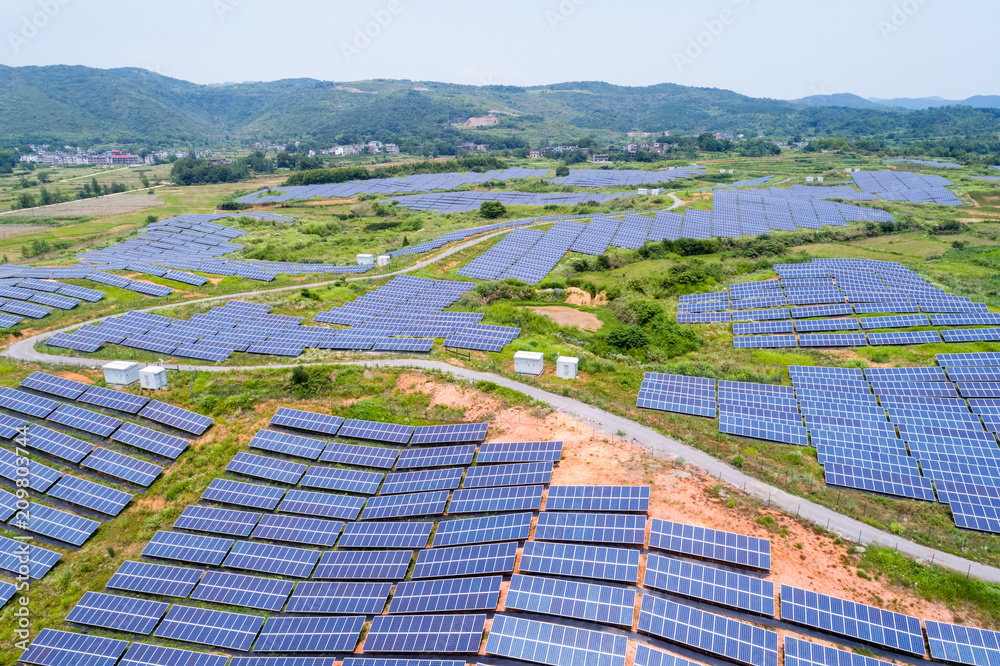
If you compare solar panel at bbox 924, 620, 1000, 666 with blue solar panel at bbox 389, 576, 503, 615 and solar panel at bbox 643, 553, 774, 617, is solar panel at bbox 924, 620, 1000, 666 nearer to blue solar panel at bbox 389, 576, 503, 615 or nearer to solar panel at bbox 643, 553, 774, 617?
solar panel at bbox 643, 553, 774, 617

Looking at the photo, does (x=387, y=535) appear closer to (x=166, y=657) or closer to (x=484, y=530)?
(x=484, y=530)

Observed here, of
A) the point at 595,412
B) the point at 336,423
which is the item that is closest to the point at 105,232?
the point at 336,423

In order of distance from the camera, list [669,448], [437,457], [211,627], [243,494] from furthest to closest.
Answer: [437,457], [669,448], [243,494], [211,627]

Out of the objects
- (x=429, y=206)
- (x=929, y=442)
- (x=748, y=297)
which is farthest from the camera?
(x=429, y=206)

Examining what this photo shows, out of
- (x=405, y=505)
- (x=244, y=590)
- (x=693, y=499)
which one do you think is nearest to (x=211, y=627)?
(x=244, y=590)

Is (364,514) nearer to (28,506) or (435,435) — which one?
(435,435)

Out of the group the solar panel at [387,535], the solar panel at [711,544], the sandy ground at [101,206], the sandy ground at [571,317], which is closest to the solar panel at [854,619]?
the solar panel at [711,544]
